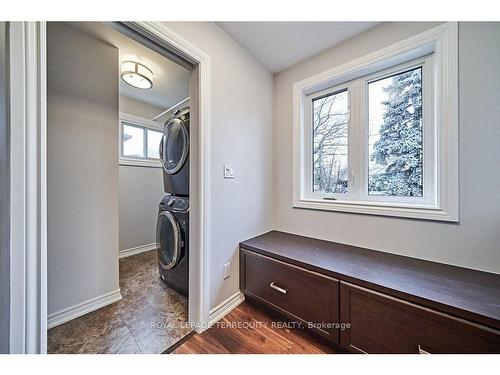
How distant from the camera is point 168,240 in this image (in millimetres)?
1741

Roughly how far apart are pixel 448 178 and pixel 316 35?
1396mm

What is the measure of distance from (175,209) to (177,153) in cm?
52

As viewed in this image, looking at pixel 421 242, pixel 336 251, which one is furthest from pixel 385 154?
pixel 336 251

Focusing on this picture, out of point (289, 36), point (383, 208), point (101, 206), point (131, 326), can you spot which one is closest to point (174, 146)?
point (101, 206)

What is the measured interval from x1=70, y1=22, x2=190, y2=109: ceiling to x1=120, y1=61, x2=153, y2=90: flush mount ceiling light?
0.14ft

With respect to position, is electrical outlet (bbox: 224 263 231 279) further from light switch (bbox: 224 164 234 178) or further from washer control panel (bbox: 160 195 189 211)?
light switch (bbox: 224 164 234 178)

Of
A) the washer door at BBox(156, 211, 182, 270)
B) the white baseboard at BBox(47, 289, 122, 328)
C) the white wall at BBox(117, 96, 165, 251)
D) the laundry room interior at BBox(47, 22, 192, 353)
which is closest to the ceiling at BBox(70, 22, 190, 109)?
the laundry room interior at BBox(47, 22, 192, 353)

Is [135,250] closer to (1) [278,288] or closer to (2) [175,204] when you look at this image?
(2) [175,204]

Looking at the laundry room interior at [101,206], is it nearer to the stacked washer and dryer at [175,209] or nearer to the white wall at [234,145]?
the stacked washer and dryer at [175,209]

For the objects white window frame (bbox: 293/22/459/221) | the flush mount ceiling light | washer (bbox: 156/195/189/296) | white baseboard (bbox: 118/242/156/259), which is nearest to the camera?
white window frame (bbox: 293/22/459/221)

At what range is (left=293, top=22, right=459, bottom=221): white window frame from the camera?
44.4 inches

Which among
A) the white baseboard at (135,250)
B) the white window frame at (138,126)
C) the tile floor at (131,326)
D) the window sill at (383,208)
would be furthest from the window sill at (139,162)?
the window sill at (383,208)
